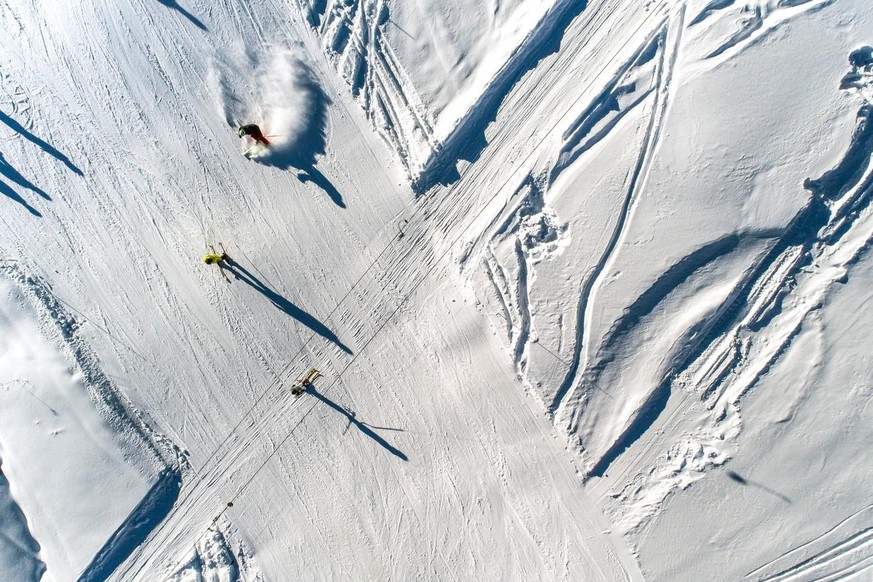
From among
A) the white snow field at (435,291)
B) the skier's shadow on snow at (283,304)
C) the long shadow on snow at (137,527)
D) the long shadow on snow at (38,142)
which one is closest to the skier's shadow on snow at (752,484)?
the white snow field at (435,291)

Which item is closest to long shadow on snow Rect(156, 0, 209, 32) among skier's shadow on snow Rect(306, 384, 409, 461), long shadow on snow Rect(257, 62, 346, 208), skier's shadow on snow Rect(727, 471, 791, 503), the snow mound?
long shadow on snow Rect(257, 62, 346, 208)

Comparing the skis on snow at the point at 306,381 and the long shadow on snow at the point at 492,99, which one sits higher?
the long shadow on snow at the point at 492,99

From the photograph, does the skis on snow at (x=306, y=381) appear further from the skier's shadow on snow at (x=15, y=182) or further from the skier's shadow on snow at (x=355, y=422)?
the skier's shadow on snow at (x=15, y=182)

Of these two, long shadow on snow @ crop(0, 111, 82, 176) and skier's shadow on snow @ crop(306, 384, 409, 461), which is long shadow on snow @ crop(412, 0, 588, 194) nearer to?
skier's shadow on snow @ crop(306, 384, 409, 461)

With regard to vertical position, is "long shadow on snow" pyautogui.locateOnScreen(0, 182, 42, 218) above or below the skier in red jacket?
above

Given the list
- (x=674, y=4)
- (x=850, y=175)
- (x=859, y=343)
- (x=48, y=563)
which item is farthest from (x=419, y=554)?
(x=674, y=4)

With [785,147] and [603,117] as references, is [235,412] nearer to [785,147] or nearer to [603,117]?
[603,117]
